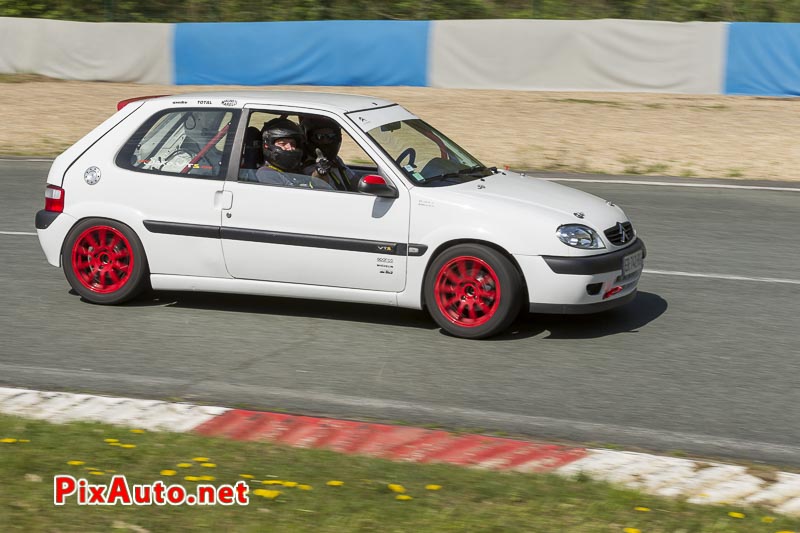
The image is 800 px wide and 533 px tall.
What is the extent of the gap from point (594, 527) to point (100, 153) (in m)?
5.31

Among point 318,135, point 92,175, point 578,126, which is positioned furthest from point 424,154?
point 578,126

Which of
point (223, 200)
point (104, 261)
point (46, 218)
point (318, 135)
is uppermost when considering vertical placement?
point (318, 135)

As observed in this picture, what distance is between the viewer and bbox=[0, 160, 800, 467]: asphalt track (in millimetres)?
6262

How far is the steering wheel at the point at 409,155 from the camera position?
314 inches

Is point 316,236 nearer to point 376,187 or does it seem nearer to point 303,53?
point 376,187

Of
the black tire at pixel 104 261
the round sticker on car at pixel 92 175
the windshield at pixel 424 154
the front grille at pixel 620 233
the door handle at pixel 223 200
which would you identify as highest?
the windshield at pixel 424 154

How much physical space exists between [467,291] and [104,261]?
282 centimetres

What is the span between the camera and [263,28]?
2392 cm

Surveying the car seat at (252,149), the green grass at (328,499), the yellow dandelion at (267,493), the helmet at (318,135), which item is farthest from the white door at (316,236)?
the yellow dandelion at (267,493)

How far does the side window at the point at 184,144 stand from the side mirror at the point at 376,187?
113 centimetres

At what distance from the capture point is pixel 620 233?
7918 millimetres

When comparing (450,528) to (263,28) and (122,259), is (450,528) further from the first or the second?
(263,28)

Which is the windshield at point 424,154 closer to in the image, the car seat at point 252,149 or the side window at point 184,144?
the car seat at point 252,149

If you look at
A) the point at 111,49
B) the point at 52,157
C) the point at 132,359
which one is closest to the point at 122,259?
the point at 132,359
